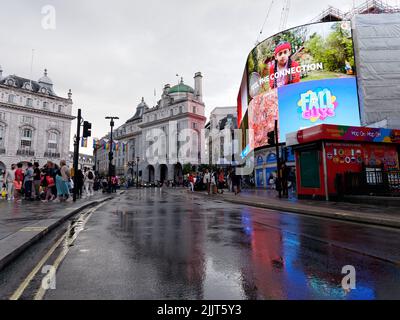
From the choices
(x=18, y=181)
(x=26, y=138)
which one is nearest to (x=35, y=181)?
(x=18, y=181)

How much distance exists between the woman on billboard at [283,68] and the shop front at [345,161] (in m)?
21.8

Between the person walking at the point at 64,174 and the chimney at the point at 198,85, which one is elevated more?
the chimney at the point at 198,85

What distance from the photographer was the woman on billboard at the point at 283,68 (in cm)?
3516

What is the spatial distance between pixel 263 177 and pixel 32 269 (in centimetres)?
3904

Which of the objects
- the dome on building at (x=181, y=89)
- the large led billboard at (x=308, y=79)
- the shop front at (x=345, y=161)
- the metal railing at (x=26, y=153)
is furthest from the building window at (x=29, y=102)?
the shop front at (x=345, y=161)

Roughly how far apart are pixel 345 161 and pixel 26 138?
67.4 m

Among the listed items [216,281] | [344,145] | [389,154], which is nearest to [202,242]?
[216,281]

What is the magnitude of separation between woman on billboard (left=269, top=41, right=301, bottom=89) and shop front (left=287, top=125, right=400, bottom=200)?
21839 millimetres

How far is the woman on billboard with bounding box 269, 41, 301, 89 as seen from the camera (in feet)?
115

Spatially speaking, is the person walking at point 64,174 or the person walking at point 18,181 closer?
the person walking at point 64,174

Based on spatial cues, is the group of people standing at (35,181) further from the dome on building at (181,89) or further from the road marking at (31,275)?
the dome on building at (181,89)

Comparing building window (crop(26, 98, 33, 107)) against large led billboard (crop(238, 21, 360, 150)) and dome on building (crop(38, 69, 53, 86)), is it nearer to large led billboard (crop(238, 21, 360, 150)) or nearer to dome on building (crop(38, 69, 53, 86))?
dome on building (crop(38, 69, 53, 86))

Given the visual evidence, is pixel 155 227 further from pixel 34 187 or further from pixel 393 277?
pixel 34 187

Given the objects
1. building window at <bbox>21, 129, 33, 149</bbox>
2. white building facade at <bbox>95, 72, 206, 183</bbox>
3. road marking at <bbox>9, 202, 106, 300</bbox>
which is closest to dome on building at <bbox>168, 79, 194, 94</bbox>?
white building facade at <bbox>95, 72, 206, 183</bbox>
